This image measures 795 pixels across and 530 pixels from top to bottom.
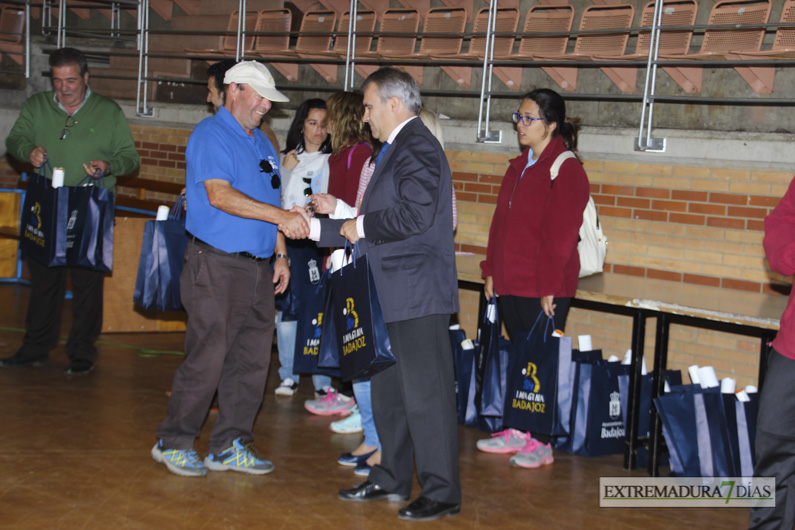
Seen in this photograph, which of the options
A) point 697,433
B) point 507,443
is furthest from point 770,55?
point 507,443

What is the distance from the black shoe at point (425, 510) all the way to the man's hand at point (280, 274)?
1.20m

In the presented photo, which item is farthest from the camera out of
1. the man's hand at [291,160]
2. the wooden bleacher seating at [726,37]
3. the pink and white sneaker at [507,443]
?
the wooden bleacher seating at [726,37]

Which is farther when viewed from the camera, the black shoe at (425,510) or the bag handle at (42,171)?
the bag handle at (42,171)

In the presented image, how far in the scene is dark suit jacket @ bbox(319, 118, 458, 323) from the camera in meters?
3.21

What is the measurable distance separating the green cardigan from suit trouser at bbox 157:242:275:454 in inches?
71.0

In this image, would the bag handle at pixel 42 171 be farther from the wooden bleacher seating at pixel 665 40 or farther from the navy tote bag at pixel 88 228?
the wooden bleacher seating at pixel 665 40

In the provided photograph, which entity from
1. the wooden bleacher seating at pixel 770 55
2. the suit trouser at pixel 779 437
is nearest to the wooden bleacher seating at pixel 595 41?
the wooden bleacher seating at pixel 770 55

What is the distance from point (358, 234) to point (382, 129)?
0.44 m

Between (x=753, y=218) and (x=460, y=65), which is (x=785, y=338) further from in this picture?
(x=460, y=65)

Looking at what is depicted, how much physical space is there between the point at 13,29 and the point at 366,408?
26.5 ft

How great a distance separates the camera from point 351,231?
10.8 feet

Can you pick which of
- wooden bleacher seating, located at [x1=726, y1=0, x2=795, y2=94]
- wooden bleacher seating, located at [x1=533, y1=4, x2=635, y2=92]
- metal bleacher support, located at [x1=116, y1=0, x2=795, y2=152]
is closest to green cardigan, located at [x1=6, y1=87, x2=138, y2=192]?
metal bleacher support, located at [x1=116, y1=0, x2=795, y2=152]

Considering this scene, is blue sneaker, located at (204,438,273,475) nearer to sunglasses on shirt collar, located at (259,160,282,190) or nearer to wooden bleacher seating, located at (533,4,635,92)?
sunglasses on shirt collar, located at (259,160,282,190)

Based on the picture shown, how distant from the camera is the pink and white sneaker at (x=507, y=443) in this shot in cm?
438
